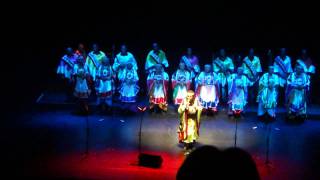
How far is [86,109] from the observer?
13.8 meters

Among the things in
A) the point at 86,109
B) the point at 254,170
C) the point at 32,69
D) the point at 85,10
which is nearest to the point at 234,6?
the point at 85,10

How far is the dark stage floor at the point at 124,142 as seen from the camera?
9.64 metres

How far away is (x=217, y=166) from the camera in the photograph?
8.78 ft

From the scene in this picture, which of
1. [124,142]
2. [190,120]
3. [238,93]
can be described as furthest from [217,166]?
[238,93]

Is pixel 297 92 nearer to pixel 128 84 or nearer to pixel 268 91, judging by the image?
pixel 268 91

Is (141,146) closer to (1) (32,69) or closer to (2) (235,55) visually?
(2) (235,55)

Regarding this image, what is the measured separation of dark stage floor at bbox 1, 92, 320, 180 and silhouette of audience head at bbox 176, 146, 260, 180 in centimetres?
640

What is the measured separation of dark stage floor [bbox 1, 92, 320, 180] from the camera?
31.6 ft

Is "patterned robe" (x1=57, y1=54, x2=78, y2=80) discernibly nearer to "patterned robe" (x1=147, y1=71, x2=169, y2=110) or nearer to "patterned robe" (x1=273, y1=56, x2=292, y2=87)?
"patterned robe" (x1=147, y1=71, x2=169, y2=110)

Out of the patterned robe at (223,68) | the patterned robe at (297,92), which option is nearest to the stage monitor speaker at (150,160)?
the patterned robe at (223,68)

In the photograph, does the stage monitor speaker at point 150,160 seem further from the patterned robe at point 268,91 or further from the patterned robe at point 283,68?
the patterned robe at point 283,68

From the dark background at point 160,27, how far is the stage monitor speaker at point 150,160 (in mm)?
6832

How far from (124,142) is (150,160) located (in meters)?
2.01

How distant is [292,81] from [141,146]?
15.7 feet
